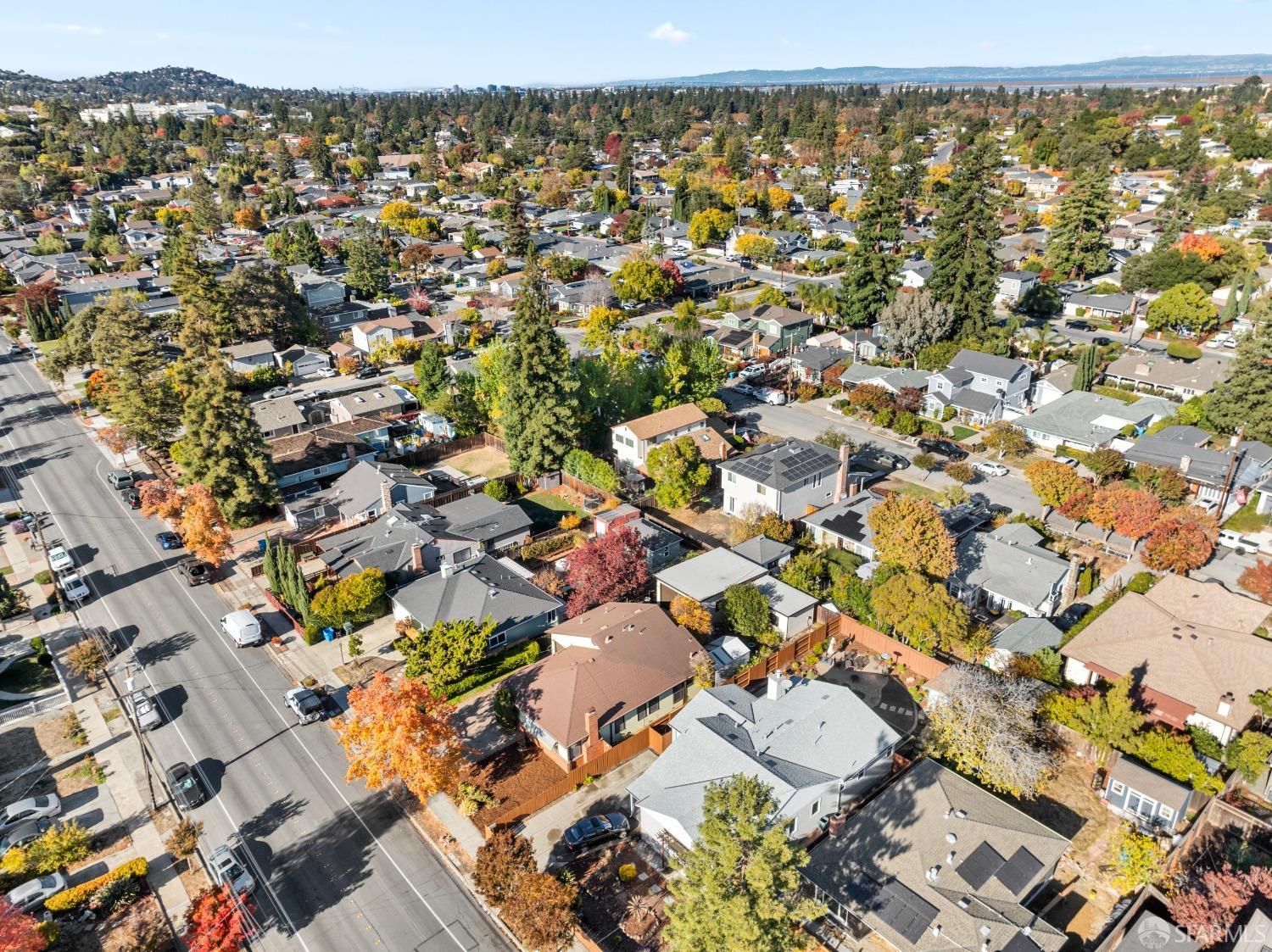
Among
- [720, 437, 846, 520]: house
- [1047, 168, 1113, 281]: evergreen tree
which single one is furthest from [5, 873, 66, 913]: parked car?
[1047, 168, 1113, 281]: evergreen tree

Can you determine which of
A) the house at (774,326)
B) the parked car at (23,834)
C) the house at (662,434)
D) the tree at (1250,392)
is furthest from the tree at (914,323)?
the parked car at (23,834)

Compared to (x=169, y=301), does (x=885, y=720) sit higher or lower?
lower

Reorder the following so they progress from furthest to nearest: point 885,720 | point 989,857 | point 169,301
A: 1. point 169,301
2. point 885,720
3. point 989,857

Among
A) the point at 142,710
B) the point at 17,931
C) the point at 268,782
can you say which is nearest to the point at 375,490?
the point at 142,710

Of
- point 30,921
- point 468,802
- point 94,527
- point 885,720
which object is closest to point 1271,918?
point 885,720

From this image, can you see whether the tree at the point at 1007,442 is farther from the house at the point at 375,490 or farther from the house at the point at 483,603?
the house at the point at 375,490

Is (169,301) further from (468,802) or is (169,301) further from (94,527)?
(468,802)

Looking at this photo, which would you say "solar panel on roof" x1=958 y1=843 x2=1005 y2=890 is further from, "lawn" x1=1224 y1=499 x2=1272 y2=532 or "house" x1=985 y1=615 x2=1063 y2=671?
"lawn" x1=1224 y1=499 x2=1272 y2=532
